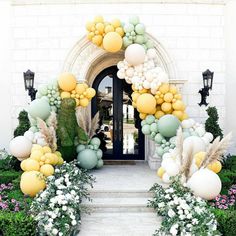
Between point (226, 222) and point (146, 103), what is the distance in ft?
10.7

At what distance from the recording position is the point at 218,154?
18.9 feet

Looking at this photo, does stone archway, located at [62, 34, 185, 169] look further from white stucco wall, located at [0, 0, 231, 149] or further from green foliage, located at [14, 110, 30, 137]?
green foliage, located at [14, 110, 30, 137]

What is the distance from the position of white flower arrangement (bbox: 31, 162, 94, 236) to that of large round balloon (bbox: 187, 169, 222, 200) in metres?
1.98

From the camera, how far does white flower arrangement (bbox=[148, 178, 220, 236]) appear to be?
4945 millimetres

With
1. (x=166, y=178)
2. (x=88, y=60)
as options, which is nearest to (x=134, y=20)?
(x=88, y=60)

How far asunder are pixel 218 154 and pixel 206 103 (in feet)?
A: 10.6

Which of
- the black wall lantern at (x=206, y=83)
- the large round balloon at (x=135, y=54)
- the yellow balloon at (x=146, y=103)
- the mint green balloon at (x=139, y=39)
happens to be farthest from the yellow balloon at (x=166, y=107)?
the mint green balloon at (x=139, y=39)

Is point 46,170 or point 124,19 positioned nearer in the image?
point 46,170

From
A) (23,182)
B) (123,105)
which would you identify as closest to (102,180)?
(23,182)

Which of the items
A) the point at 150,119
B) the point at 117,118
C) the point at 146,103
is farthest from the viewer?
the point at 117,118

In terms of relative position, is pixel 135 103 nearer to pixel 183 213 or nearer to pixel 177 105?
pixel 177 105

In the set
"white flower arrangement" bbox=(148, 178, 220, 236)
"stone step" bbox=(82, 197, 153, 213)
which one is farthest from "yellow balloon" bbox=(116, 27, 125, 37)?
"stone step" bbox=(82, 197, 153, 213)

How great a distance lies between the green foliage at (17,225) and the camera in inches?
197

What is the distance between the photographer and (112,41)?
300 inches
